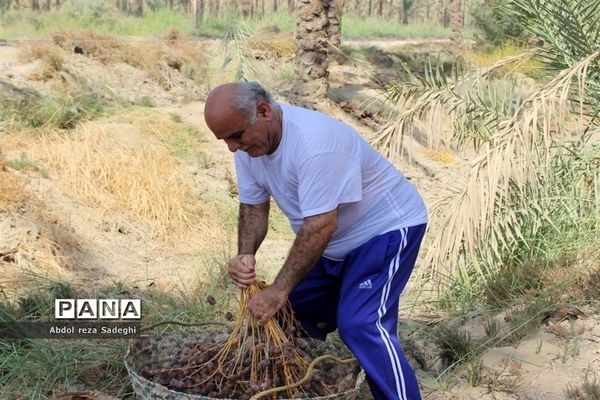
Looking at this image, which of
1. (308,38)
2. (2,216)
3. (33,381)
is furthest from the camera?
(308,38)

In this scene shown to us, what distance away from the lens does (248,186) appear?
4125mm

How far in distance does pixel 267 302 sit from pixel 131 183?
6.20 m

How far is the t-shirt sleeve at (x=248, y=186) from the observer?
4031mm

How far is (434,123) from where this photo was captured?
7527mm

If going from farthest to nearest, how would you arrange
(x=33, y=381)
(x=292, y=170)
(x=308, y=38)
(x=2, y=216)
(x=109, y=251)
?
1. (x=308, y=38)
2. (x=109, y=251)
3. (x=2, y=216)
4. (x=33, y=381)
5. (x=292, y=170)

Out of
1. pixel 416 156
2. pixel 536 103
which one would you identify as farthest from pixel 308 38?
pixel 536 103

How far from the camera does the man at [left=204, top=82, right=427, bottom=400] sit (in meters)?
3.59

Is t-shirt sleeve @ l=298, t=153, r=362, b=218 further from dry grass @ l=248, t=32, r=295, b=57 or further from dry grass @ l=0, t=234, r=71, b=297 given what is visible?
dry grass @ l=248, t=32, r=295, b=57

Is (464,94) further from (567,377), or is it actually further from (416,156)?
(416,156)

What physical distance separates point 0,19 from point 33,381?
20.8m

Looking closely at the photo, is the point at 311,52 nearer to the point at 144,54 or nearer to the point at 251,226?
the point at 144,54

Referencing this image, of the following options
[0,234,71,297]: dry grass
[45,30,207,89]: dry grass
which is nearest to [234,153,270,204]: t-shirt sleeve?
[0,234,71,297]: dry grass

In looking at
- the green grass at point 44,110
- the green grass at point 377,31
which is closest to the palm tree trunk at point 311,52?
the green grass at point 44,110

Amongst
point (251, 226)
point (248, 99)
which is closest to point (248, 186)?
point (251, 226)
